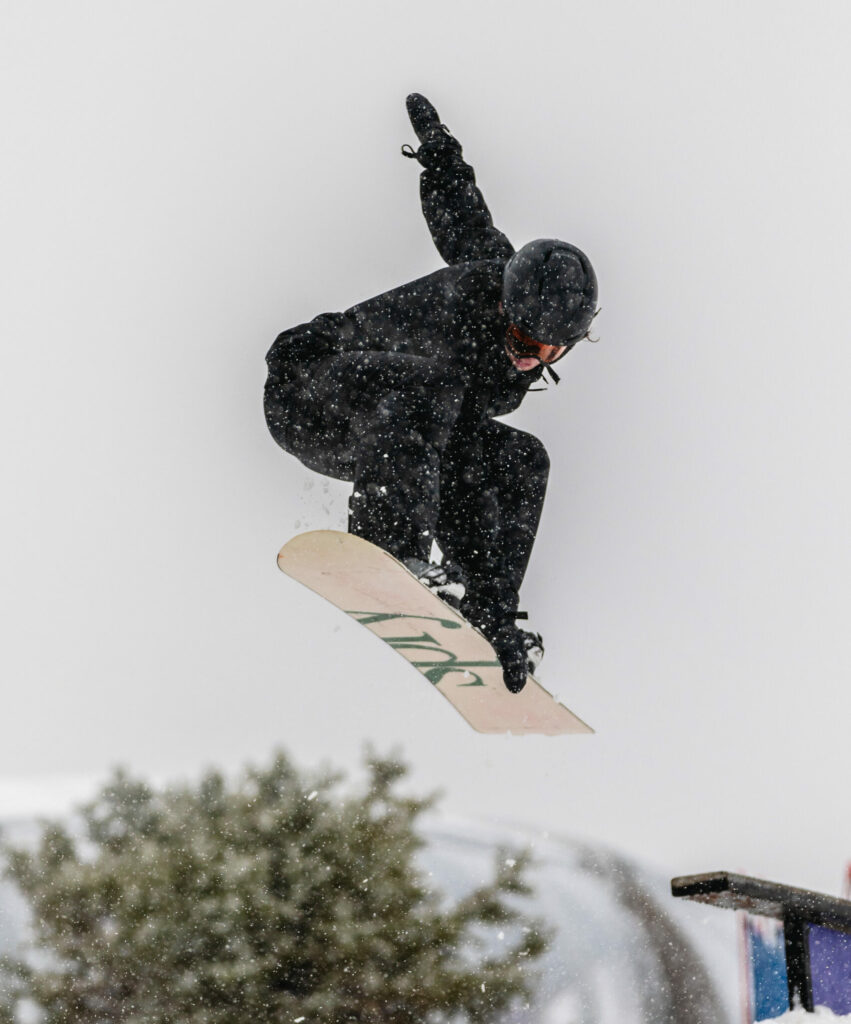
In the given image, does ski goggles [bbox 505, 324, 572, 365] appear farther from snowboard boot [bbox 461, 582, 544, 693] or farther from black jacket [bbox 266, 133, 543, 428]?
snowboard boot [bbox 461, 582, 544, 693]

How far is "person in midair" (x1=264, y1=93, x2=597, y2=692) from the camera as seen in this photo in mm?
2135

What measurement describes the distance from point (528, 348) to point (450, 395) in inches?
8.2

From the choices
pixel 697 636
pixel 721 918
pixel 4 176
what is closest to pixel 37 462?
pixel 4 176

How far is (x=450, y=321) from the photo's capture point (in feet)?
7.68

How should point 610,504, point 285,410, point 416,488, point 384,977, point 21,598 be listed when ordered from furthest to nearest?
point 21,598, point 610,504, point 384,977, point 285,410, point 416,488

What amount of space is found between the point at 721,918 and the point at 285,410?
350 cm

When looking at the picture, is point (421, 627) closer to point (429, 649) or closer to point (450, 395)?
point (429, 649)

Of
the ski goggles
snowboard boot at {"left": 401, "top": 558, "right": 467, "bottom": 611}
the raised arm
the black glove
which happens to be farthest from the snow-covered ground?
the black glove

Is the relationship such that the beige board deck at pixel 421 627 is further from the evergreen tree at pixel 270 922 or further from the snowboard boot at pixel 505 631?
the evergreen tree at pixel 270 922

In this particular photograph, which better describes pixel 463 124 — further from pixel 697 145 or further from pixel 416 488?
pixel 416 488

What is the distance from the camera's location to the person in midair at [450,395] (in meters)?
2.13

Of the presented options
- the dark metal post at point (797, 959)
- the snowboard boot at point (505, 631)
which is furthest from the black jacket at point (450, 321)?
the dark metal post at point (797, 959)

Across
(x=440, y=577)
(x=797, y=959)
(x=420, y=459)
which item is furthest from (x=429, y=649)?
(x=797, y=959)

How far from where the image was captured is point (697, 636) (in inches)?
176
